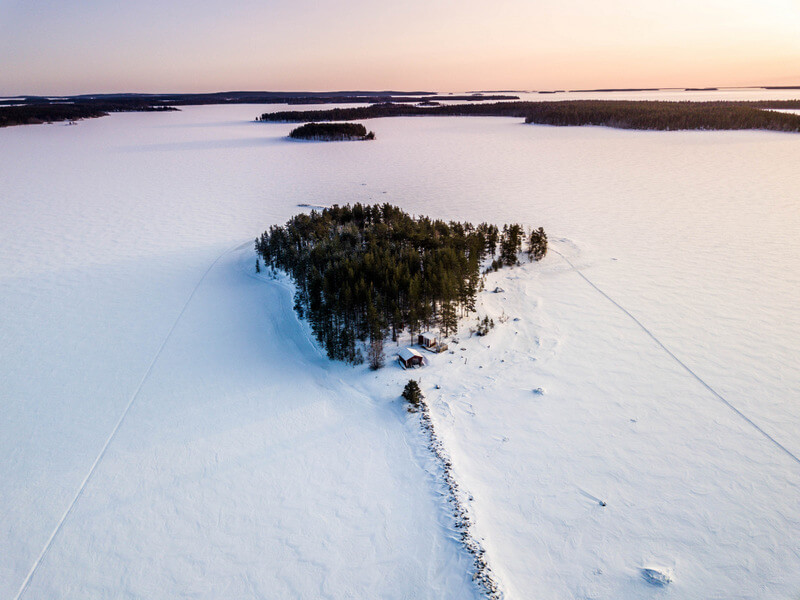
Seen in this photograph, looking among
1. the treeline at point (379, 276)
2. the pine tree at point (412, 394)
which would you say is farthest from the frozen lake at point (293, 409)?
the treeline at point (379, 276)

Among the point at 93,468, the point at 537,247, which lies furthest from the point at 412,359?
the point at 537,247

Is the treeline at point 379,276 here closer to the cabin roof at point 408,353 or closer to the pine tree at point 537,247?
the pine tree at point 537,247

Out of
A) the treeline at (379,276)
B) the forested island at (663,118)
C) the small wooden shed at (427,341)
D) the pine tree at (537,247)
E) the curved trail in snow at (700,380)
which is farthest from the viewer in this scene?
the forested island at (663,118)

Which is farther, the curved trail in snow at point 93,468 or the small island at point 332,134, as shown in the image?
the small island at point 332,134

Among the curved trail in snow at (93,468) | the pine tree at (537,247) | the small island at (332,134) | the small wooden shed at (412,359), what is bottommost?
the curved trail in snow at (93,468)

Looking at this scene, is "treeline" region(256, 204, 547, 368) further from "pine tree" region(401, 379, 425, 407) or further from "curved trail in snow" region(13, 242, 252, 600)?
"curved trail in snow" region(13, 242, 252, 600)

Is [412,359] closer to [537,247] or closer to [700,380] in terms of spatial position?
[700,380]

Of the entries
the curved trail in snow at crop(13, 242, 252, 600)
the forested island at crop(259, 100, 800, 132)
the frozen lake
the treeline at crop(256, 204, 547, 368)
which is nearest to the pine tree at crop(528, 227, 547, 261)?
the treeline at crop(256, 204, 547, 368)
